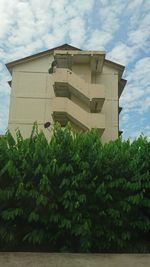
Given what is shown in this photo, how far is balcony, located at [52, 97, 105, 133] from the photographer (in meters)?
23.8

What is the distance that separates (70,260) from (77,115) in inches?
702

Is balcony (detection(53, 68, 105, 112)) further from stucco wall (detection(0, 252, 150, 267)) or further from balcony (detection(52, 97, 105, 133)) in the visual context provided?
stucco wall (detection(0, 252, 150, 267))

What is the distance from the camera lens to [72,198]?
7199 millimetres

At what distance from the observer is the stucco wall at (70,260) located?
20.5 ft

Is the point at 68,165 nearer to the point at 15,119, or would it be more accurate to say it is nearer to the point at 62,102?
the point at 62,102

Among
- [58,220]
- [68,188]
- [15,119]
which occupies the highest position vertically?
[15,119]

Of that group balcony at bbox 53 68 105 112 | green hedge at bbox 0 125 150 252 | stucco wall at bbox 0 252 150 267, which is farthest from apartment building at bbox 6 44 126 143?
stucco wall at bbox 0 252 150 267

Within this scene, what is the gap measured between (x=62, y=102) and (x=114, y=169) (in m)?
16.7

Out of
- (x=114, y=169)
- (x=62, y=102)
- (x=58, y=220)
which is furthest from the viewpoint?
(x=62, y=102)

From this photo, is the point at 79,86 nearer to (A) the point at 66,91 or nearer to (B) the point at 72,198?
(A) the point at 66,91

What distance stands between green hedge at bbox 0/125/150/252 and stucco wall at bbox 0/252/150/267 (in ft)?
2.41

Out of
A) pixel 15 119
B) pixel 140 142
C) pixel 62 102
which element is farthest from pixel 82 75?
pixel 140 142

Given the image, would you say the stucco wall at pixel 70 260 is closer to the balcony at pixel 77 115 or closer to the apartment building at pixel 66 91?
the apartment building at pixel 66 91

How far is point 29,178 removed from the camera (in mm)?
7371
